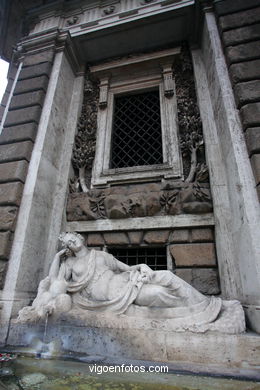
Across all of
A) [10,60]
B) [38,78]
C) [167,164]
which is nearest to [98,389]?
[167,164]

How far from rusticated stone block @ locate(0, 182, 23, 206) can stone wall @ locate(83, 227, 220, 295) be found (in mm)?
1506

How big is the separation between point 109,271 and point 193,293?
1198 millimetres

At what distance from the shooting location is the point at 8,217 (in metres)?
3.86

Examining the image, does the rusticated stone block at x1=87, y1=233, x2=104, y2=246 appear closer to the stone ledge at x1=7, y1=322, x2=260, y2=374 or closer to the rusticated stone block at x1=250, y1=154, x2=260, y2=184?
the stone ledge at x1=7, y1=322, x2=260, y2=374

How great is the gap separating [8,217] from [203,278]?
3.31m

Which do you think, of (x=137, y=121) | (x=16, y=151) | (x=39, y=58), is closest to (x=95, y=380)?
(x=16, y=151)

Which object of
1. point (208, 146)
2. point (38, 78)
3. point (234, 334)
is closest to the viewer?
point (234, 334)

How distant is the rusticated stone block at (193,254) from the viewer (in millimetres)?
3834

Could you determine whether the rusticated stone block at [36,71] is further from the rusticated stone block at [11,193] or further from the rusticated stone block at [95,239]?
the rusticated stone block at [95,239]

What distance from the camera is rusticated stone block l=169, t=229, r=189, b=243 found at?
4.05m

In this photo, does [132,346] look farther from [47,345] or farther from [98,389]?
[47,345]

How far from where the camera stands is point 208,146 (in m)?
4.51

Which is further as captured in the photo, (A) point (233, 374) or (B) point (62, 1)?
(B) point (62, 1)

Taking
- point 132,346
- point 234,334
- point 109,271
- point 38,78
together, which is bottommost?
Answer: point 132,346
